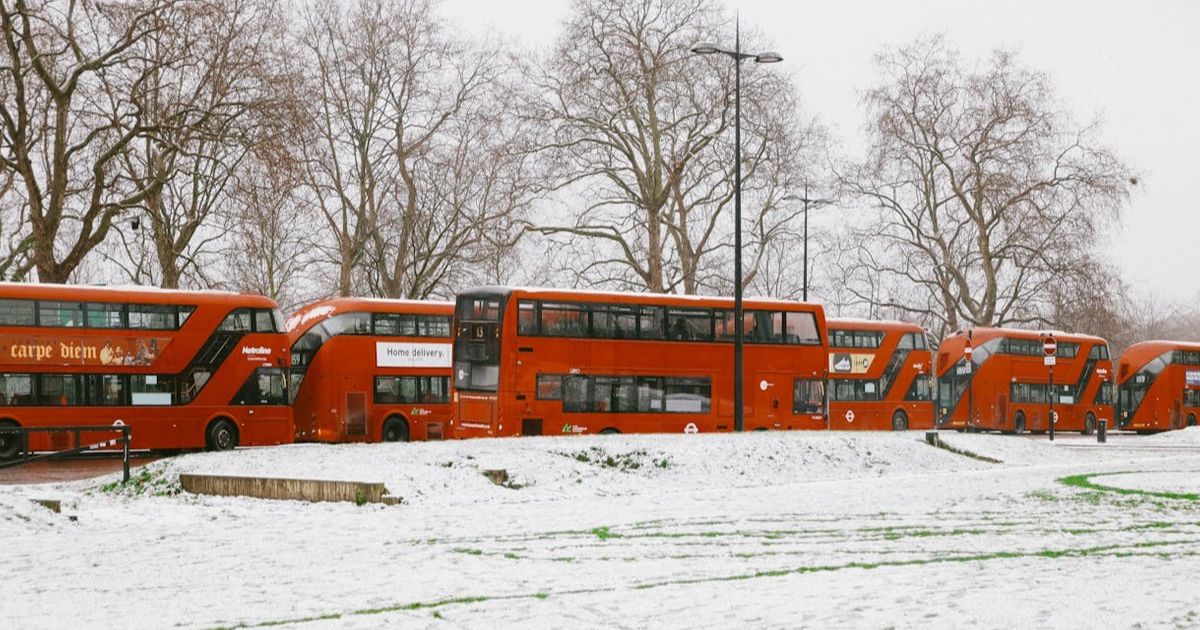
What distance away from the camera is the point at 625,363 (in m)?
28.4

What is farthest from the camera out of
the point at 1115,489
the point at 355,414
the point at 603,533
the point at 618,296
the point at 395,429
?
the point at 395,429

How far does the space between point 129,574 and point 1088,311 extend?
137 feet

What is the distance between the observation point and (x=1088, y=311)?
46.2m

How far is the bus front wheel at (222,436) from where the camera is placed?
2769 centimetres

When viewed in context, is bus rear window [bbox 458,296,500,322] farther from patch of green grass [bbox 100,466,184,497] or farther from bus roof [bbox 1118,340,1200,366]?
bus roof [bbox 1118,340,1200,366]

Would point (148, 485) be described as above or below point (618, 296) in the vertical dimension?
below

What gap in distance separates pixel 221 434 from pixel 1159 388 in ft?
113

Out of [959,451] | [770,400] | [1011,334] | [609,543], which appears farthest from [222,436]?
[1011,334]

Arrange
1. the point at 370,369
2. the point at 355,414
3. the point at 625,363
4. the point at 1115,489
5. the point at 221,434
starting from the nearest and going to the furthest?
the point at 1115,489 < the point at 221,434 < the point at 625,363 < the point at 355,414 < the point at 370,369

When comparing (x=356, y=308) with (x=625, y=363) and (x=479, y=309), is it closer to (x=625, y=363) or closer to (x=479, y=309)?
(x=479, y=309)

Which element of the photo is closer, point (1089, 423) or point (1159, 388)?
point (1089, 423)

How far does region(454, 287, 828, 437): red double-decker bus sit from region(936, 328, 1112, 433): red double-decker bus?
526 inches

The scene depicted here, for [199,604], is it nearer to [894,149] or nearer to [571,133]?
[571,133]

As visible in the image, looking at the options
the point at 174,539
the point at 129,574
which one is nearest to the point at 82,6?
the point at 174,539
